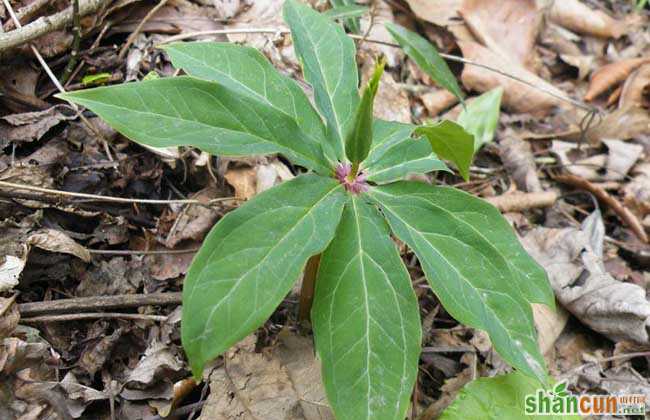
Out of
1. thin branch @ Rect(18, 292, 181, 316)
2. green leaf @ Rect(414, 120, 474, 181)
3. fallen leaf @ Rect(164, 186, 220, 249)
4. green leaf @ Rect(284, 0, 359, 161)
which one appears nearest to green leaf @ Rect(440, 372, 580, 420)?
green leaf @ Rect(414, 120, 474, 181)

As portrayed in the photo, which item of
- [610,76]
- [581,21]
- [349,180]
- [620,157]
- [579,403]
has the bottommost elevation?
[579,403]

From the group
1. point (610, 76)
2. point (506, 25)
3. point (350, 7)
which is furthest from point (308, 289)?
point (610, 76)

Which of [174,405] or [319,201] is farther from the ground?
[319,201]

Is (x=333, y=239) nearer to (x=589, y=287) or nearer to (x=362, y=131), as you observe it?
(x=362, y=131)

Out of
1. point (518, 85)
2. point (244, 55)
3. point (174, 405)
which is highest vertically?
point (244, 55)

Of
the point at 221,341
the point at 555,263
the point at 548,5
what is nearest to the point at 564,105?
the point at 548,5

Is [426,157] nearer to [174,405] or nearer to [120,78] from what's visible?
[174,405]
